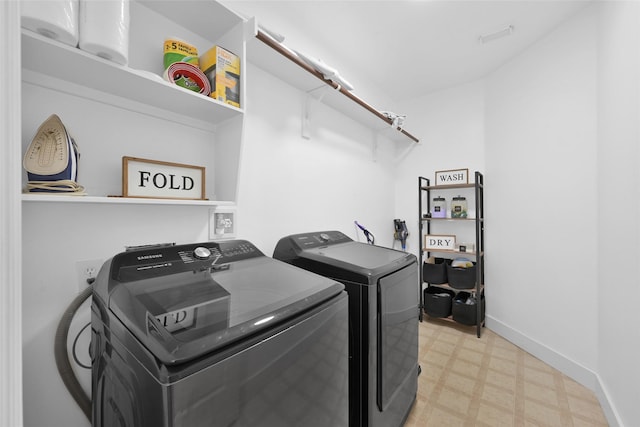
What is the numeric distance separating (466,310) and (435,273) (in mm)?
450

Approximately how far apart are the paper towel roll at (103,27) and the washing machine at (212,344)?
679 mm

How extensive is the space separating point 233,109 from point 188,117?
0.93ft

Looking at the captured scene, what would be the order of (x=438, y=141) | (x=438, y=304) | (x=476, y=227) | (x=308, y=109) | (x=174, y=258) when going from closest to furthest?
(x=174, y=258) < (x=308, y=109) < (x=476, y=227) < (x=438, y=304) < (x=438, y=141)

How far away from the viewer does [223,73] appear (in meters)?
1.16

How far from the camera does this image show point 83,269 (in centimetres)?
99

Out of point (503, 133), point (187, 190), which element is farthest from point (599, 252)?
point (187, 190)

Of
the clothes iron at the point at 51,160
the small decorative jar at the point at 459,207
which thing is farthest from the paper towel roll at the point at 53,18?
the small decorative jar at the point at 459,207

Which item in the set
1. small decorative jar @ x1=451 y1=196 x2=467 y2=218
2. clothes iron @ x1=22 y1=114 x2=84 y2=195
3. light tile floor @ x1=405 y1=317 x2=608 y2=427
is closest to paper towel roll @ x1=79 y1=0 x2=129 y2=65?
clothes iron @ x1=22 y1=114 x2=84 y2=195

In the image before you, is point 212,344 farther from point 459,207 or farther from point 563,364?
point 459,207

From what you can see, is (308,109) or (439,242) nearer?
(308,109)

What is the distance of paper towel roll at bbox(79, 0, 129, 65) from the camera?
0.78 m

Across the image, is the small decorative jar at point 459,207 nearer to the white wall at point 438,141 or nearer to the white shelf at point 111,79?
the white wall at point 438,141

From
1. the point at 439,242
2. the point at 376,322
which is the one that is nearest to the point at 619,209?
the point at 439,242

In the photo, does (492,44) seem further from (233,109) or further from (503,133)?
(233,109)
